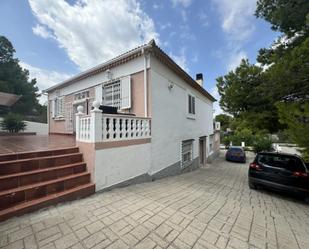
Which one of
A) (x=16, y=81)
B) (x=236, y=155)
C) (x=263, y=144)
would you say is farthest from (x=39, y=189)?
(x=16, y=81)

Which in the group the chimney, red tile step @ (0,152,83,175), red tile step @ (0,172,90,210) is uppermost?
the chimney

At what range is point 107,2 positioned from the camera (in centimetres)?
686

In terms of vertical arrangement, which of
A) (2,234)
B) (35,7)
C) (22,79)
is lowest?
(2,234)

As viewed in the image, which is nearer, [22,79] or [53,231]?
[53,231]

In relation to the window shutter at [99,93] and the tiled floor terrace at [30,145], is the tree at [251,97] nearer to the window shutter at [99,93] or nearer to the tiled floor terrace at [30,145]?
the window shutter at [99,93]

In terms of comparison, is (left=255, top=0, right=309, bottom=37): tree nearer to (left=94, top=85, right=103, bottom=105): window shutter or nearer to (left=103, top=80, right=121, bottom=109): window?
(left=103, top=80, right=121, bottom=109): window

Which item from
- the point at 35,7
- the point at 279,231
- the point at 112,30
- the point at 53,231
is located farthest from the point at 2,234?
the point at 112,30

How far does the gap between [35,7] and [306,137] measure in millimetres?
11192

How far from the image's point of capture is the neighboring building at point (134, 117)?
13.9ft

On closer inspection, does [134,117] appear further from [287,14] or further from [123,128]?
[287,14]

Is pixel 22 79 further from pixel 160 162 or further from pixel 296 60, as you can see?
pixel 296 60

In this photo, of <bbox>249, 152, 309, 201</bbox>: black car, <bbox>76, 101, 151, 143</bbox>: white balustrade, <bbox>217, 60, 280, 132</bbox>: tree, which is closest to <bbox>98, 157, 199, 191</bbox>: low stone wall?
<bbox>76, 101, 151, 143</bbox>: white balustrade

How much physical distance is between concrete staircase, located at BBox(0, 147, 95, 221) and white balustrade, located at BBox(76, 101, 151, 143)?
0.70 metres

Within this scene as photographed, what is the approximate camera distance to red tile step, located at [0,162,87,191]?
9.57 feet
